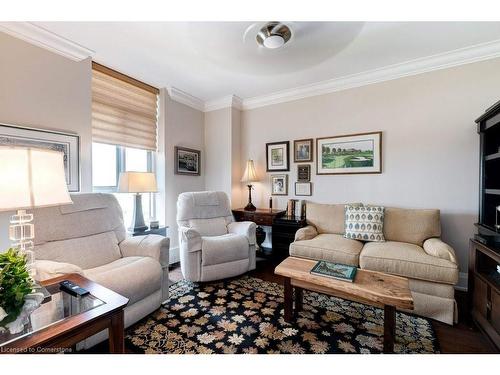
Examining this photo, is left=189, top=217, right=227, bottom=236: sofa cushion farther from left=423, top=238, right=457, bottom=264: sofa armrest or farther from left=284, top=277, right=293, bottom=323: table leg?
left=423, top=238, right=457, bottom=264: sofa armrest

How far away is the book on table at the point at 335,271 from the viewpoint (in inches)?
63.5

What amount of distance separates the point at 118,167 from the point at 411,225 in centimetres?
357

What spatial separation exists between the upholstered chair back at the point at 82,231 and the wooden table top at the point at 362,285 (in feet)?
5.05

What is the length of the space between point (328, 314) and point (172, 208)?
97.1 inches

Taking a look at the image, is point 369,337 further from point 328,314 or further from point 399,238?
point 399,238

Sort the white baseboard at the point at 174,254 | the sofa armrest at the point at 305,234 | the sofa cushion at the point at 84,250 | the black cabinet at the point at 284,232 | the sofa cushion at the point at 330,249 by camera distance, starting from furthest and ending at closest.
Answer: the white baseboard at the point at 174,254 < the black cabinet at the point at 284,232 < the sofa armrest at the point at 305,234 < the sofa cushion at the point at 330,249 < the sofa cushion at the point at 84,250

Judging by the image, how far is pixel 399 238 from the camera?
2.50 metres

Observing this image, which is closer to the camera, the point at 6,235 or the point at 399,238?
the point at 6,235

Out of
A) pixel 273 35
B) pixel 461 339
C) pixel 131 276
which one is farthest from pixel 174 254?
pixel 461 339

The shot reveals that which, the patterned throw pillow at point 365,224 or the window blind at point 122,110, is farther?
the window blind at point 122,110

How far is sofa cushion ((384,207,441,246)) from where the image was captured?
2.40 meters

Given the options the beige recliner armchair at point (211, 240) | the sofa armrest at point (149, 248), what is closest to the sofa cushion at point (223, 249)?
the beige recliner armchair at point (211, 240)

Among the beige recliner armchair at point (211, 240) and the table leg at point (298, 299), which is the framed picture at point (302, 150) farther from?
the table leg at point (298, 299)
